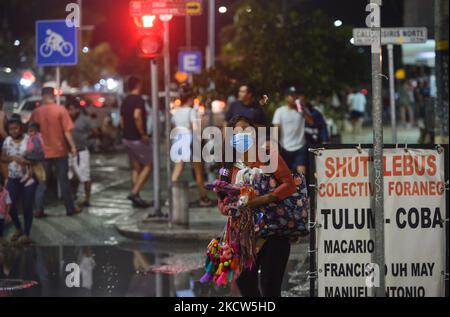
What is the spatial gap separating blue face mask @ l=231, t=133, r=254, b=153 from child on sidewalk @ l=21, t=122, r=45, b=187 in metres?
5.96

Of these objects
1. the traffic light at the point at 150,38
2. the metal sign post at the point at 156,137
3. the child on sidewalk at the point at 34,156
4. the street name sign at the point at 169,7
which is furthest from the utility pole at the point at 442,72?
the child on sidewalk at the point at 34,156

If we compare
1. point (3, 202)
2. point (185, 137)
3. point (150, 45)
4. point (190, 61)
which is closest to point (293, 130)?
point (185, 137)

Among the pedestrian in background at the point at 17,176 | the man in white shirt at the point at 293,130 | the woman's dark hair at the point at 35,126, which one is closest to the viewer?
the pedestrian in background at the point at 17,176

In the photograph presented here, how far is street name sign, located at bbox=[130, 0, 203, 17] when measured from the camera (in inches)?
488

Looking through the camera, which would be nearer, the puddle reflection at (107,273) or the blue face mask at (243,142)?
the blue face mask at (243,142)

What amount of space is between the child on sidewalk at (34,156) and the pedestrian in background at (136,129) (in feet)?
6.60

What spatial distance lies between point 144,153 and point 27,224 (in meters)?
3.24

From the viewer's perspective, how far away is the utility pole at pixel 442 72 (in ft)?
42.0

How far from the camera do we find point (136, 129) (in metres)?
15.2

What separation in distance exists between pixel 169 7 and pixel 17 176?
9.67ft

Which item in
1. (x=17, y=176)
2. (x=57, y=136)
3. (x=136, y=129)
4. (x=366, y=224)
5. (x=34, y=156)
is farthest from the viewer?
(x=136, y=129)

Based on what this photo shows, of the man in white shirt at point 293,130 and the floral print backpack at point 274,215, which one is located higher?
the man in white shirt at point 293,130

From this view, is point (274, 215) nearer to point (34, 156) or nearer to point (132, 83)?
point (34, 156)

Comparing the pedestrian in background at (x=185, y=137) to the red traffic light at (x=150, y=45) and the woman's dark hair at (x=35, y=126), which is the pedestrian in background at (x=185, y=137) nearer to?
the red traffic light at (x=150, y=45)
